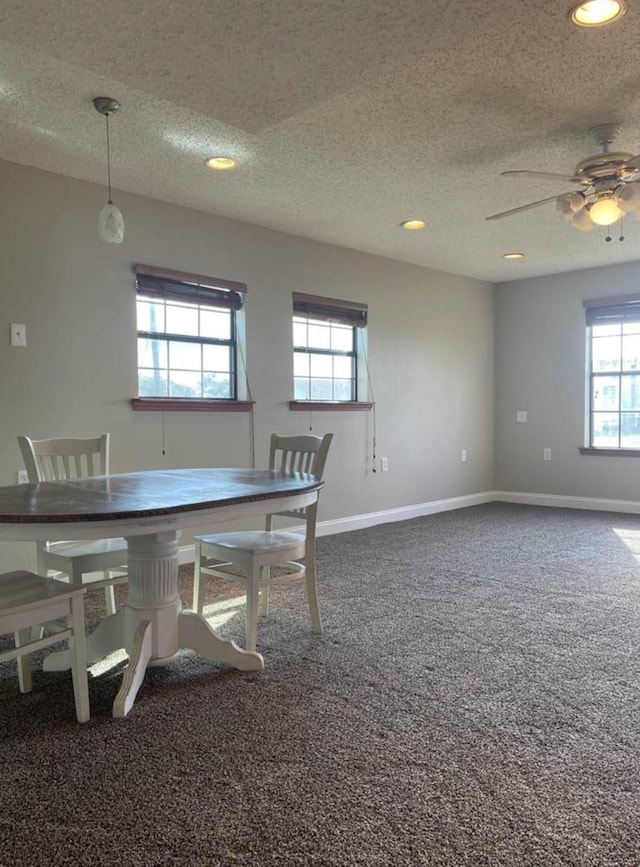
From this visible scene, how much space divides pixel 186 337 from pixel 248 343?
0.46 metres

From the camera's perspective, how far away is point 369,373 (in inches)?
210

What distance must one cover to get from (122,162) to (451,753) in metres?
3.15

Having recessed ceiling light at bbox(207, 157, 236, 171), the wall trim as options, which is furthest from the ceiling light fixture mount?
the wall trim

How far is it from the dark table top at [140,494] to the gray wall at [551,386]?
432 centimetres

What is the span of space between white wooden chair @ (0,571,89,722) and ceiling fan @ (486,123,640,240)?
2.60 meters

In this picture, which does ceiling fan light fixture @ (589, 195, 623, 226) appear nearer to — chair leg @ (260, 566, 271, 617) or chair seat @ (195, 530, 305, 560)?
chair seat @ (195, 530, 305, 560)

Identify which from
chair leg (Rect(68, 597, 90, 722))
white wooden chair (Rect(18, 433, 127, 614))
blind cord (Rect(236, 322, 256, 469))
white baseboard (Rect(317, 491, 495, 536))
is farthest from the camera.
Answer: white baseboard (Rect(317, 491, 495, 536))

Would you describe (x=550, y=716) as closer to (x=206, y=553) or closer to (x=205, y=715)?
(x=205, y=715)

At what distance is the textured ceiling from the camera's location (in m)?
1.83

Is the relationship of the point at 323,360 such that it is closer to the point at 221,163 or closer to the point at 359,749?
the point at 221,163

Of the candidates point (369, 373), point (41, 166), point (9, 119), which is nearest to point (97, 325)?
point (41, 166)

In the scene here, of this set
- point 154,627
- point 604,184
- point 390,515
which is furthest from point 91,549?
point 390,515

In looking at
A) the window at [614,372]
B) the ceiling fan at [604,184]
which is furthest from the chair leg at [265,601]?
the window at [614,372]

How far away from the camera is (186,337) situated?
4.16m
